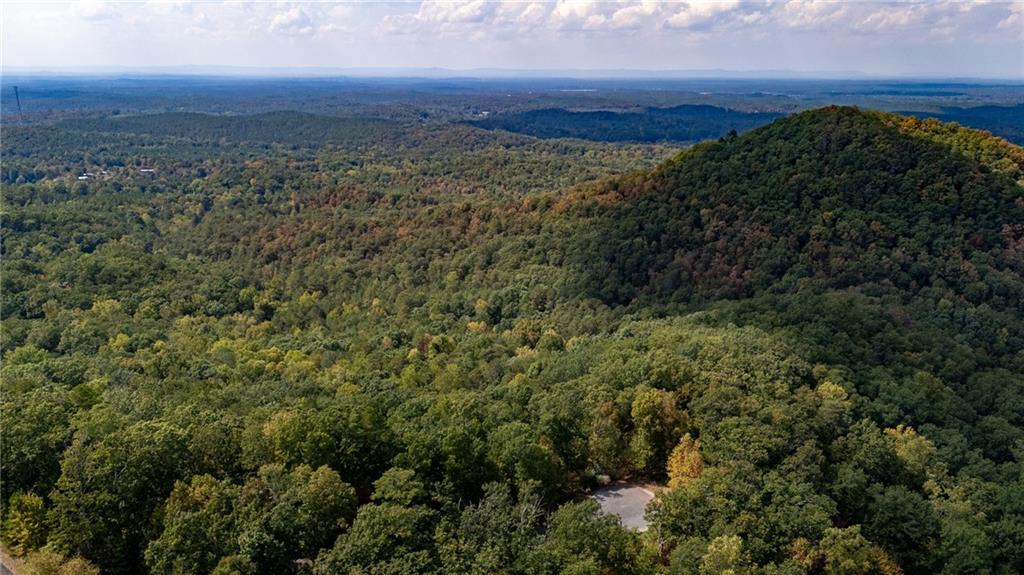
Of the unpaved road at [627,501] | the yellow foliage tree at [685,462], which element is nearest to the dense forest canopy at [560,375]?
the yellow foliage tree at [685,462]

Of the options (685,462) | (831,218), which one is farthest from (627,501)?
(831,218)

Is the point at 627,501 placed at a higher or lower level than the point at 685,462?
lower

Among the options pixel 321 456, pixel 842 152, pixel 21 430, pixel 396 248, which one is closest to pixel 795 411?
pixel 321 456

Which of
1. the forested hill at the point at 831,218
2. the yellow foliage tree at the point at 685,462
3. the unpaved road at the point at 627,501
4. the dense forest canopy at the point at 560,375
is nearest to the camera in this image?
the dense forest canopy at the point at 560,375

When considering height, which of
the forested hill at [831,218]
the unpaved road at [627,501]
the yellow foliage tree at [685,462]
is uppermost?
the forested hill at [831,218]

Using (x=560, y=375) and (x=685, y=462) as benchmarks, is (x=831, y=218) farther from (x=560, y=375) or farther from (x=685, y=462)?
(x=685, y=462)

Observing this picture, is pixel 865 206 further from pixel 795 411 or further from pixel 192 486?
pixel 192 486

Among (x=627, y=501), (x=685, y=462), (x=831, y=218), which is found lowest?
(x=627, y=501)

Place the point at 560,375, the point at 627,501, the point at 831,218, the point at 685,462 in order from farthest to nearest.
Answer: the point at 831,218
the point at 560,375
the point at 627,501
the point at 685,462

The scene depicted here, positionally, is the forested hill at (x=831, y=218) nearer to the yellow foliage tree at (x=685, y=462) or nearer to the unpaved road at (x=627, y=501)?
the yellow foliage tree at (x=685, y=462)

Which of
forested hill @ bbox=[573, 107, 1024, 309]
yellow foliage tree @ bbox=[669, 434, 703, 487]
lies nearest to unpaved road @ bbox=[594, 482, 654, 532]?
yellow foliage tree @ bbox=[669, 434, 703, 487]
